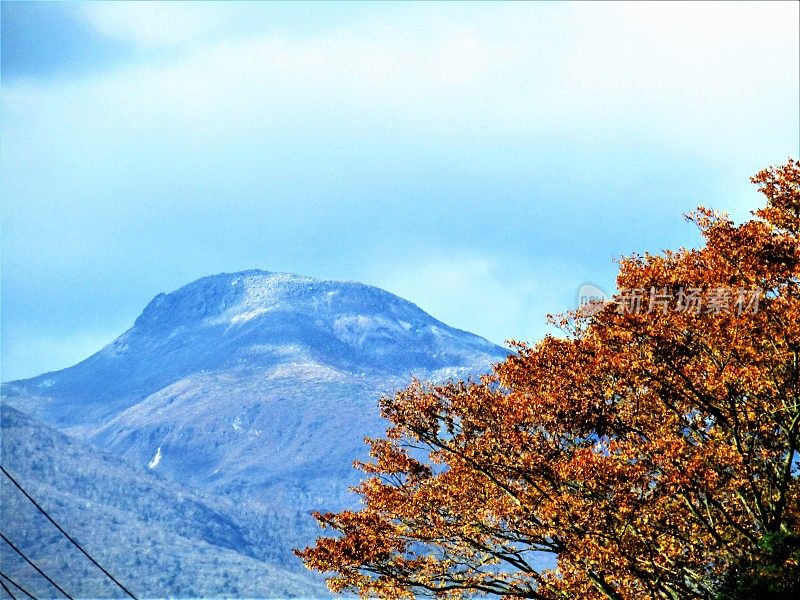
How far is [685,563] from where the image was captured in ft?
49.5

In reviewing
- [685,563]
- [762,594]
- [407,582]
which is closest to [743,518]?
[685,563]

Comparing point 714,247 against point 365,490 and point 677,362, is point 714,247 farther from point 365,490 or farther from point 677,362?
point 365,490

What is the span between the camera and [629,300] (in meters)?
14.6

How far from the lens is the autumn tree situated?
14203 millimetres

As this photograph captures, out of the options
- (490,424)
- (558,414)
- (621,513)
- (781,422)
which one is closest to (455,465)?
(490,424)

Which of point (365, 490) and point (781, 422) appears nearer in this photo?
point (781, 422)

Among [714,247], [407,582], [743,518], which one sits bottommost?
[407,582]

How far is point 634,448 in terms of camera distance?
14.7m

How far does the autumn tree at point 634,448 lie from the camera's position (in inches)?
559

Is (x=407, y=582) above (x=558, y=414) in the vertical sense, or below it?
below

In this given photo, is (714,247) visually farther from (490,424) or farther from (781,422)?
(490,424)

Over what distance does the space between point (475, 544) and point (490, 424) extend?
2449 millimetres

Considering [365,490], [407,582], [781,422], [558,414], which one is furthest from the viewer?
[365,490]

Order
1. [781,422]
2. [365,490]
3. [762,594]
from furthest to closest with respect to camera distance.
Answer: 1. [365,490]
2. [781,422]
3. [762,594]
